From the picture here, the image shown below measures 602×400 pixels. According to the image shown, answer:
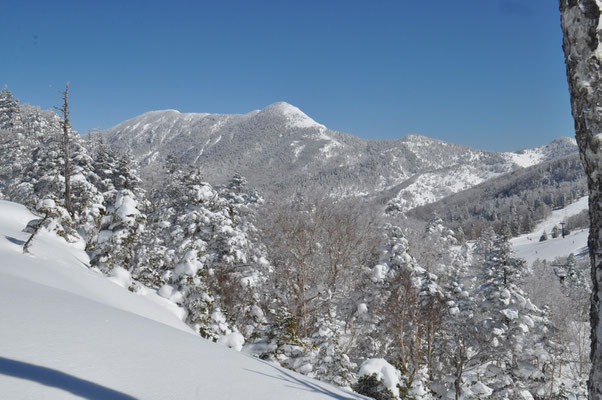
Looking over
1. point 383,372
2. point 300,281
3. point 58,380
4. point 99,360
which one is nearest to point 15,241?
point 99,360

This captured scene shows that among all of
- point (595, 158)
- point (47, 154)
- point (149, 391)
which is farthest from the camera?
point (47, 154)

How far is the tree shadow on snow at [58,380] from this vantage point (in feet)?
9.02

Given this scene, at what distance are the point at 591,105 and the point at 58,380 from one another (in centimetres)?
451

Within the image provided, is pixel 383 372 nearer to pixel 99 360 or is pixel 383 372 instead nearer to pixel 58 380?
pixel 99 360

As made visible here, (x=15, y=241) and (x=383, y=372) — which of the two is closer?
(x=383, y=372)

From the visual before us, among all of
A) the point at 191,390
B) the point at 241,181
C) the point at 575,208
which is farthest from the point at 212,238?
the point at 575,208

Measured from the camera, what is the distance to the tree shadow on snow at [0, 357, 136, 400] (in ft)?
9.02

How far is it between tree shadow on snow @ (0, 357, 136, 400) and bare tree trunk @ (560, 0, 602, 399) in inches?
140

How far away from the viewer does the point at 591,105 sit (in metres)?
2.37

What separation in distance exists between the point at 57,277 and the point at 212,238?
9.64 m

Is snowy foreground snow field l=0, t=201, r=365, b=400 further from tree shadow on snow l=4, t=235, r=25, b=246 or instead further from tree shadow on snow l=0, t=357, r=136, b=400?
tree shadow on snow l=4, t=235, r=25, b=246

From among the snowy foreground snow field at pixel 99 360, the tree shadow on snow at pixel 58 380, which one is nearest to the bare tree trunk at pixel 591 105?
the snowy foreground snow field at pixel 99 360

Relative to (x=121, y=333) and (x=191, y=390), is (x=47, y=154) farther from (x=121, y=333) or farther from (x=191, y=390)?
(x=191, y=390)

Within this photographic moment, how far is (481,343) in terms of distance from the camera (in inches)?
626
